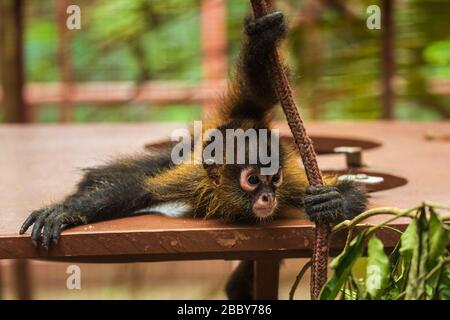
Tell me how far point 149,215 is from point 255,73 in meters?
0.39

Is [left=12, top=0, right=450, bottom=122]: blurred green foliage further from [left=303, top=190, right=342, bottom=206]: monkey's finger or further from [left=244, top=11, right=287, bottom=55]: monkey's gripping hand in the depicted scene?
[left=303, top=190, right=342, bottom=206]: monkey's finger

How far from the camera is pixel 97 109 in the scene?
200 inches

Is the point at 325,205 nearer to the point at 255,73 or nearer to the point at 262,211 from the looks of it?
the point at 262,211

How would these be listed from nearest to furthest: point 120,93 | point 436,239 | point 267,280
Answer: point 436,239
point 267,280
point 120,93

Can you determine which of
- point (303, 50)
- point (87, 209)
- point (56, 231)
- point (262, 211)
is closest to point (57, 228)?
point (56, 231)

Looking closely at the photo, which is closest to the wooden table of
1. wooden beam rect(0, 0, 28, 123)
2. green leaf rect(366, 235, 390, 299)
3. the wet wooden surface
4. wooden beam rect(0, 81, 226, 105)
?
the wet wooden surface

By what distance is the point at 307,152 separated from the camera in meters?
1.37

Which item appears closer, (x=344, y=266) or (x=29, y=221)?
(x=344, y=266)

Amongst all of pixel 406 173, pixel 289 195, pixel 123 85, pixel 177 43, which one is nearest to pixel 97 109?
pixel 123 85

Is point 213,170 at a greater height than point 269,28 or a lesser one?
lesser

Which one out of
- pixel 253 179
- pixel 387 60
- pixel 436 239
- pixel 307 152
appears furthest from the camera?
pixel 387 60

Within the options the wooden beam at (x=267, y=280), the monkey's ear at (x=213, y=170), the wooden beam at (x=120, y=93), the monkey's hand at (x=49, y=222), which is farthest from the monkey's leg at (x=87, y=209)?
the wooden beam at (x=120, y=93)

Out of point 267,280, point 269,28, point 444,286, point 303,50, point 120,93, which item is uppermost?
point 303,50
